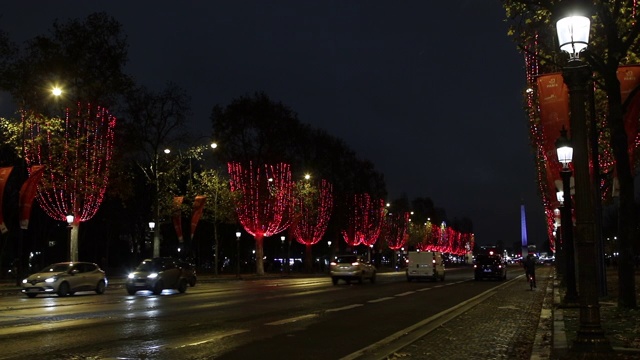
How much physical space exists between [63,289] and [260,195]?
1192 inches

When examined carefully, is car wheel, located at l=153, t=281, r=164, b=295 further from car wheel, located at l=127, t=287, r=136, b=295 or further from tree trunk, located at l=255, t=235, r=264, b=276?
tree trunk, located at l=255, t=235, r=264, b=276

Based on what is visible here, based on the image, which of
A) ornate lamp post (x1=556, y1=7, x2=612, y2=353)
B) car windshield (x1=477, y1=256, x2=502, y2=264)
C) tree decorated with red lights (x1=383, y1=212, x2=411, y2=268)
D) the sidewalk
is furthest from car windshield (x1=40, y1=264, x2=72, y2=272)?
tree decorated with red lights (x1=383, y1=212, x2=411, y2=268)

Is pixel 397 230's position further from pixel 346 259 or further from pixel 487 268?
pixel 346 259

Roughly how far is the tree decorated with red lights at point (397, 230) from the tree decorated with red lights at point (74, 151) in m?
70.7

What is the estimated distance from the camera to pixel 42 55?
131 feet

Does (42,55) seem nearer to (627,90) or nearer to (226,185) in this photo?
(226,185)

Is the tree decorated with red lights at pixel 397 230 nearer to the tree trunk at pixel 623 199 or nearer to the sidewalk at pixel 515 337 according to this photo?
the sidewalk at pixel 515 337

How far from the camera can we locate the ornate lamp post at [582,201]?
9.45m

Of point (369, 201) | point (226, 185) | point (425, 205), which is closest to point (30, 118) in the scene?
point (226, 185)

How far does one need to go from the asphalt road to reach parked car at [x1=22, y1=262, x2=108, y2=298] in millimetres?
6534

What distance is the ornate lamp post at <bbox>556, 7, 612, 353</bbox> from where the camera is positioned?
9.45 m

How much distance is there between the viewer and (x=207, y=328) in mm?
15664

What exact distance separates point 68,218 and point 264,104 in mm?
25840

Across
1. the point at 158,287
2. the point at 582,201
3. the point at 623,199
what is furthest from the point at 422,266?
the point at 582,201
